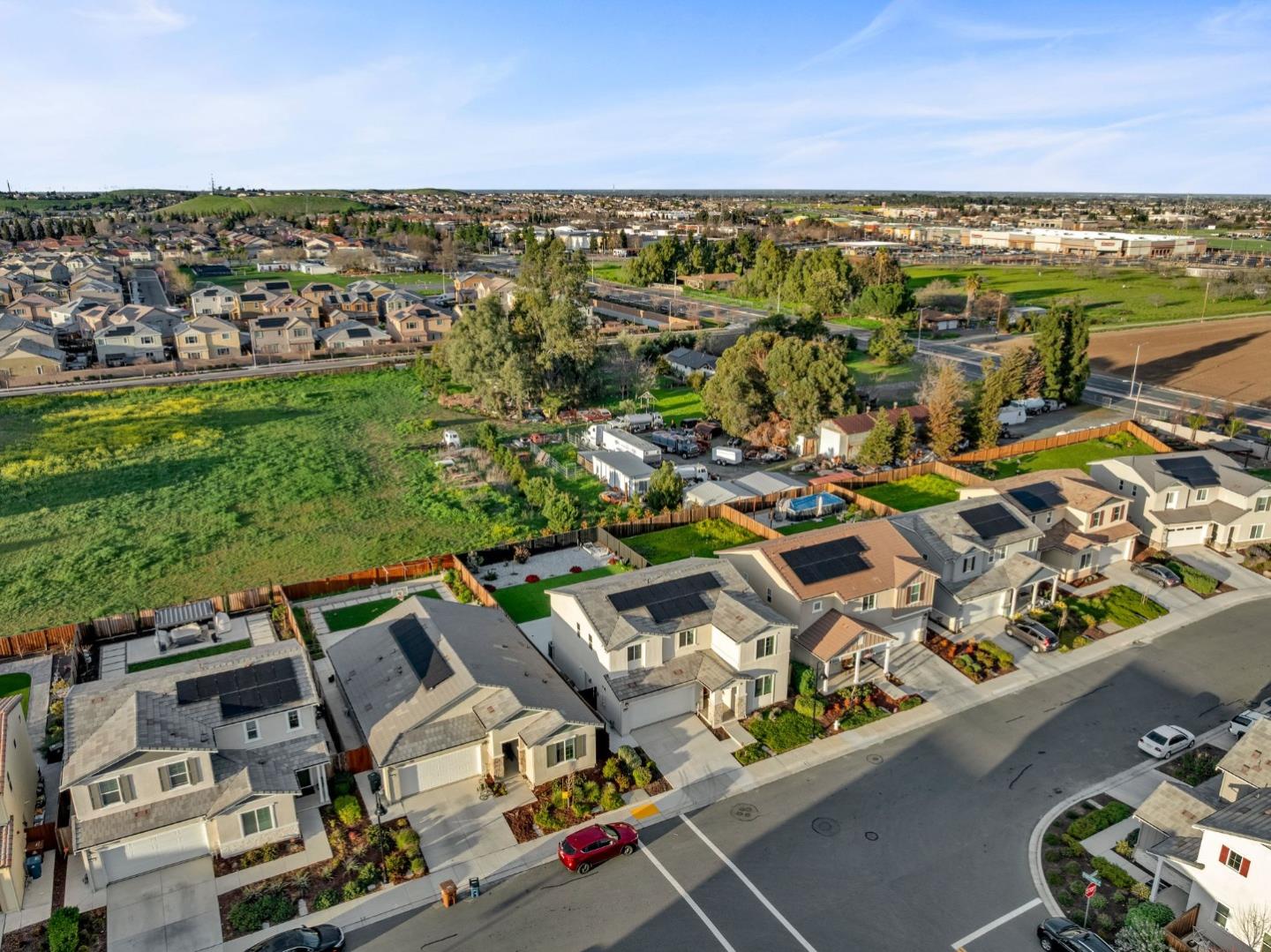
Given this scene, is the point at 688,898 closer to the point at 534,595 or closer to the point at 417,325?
the point at 534,595

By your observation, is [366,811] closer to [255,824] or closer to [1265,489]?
[255,824]

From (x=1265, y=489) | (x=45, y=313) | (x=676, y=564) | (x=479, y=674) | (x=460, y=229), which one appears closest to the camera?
(x=479, y=674)

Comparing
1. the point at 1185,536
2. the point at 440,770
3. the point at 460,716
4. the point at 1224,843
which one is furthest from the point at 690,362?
the point at 1224,843

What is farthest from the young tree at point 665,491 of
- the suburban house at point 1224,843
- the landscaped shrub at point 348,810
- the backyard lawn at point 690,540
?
the suburban house at point 1224,843

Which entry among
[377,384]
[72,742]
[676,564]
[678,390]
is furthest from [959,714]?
[377,384]

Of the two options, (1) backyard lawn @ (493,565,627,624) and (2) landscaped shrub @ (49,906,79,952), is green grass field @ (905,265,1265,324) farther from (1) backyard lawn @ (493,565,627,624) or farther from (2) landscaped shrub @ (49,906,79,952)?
(2) landscaped shrub @ (49,906,79,952)

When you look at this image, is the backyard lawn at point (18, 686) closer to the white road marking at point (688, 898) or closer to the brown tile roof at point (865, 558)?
the white road marking at point (688, 898)
